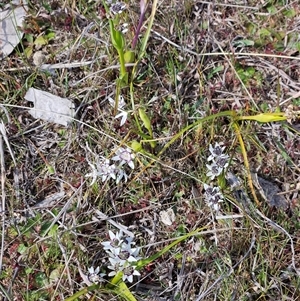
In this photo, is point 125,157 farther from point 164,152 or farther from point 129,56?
point 129,56

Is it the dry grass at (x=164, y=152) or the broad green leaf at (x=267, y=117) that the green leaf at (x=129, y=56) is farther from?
the broad green leaf at (x=267, y=117)

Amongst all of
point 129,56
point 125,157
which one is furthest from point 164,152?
point 129,56

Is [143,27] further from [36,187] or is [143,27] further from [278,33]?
[36,187]

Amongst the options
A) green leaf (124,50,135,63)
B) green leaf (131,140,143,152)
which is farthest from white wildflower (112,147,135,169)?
green leaf (124,50,135,63)

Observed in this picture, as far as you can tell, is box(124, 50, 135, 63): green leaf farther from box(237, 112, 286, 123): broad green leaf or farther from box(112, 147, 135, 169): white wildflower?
box(237, 112, 286, 123): broad green leaf

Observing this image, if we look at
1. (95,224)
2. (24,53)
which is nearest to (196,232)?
(95,224)

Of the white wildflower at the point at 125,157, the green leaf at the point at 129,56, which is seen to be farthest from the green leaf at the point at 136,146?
the green leaf at the point at 129,56

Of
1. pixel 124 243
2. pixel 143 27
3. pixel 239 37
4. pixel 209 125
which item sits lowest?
pixel 124 243

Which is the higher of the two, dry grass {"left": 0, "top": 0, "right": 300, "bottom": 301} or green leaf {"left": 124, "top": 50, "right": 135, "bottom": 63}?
green leaf {"left": 124, "top": 50, "right": 135, "bottom": 63}

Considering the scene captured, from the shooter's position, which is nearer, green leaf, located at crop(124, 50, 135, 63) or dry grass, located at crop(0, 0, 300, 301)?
dry grass, located at crop(0, 0, 300, 301)
